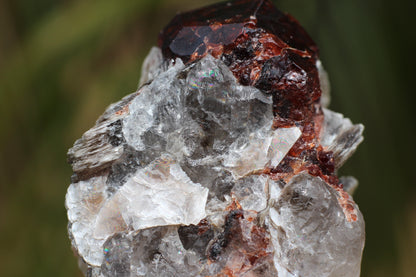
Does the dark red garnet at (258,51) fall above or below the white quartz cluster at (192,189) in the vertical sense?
above

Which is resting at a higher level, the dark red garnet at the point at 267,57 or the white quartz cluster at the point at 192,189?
the dark red garnet at the point at 267,57

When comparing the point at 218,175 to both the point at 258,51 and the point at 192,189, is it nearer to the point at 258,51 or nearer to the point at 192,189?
the point at 192,189

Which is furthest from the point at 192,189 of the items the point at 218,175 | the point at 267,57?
the point at 267,57

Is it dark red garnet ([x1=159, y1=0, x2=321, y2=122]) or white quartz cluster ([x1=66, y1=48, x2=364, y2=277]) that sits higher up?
dark red garnet ([x1=159, y1=0, x2=321, y2=122])

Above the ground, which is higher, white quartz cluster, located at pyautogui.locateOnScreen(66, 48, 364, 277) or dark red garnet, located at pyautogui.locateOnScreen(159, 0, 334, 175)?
dark red garnet, located at pyautogui.locateOnScreen(159, 0, 334, 175)
